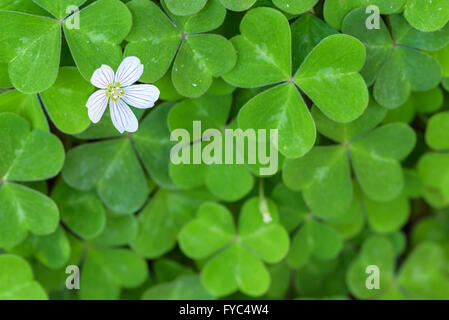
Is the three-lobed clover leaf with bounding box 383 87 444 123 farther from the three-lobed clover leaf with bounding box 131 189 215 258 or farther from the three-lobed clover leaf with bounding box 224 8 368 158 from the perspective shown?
the three-lobed clover leaf with bounding box 131 189 215 258

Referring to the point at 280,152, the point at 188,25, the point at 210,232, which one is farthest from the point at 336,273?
the point at 188,25

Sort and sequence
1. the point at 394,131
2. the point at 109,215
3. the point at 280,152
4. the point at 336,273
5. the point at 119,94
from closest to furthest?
1. the point at 119,94
2. the point at 280,152
3. the point at 394,131
4. the point at 109,215
5. the point at 336,273

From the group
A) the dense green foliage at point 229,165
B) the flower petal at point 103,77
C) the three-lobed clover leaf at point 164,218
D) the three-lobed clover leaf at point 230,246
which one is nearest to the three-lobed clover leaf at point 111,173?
the dense green foliage at point 229,165

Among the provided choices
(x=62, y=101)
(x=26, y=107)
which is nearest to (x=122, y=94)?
(x=62, y=101)

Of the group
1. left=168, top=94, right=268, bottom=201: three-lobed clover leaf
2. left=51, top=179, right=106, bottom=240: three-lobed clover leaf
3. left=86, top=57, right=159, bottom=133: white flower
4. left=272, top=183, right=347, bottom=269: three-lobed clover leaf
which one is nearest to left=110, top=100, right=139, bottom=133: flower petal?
left=86, top=57, right=159, bottom=133: white flower

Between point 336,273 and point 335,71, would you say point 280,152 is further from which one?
point 336,273

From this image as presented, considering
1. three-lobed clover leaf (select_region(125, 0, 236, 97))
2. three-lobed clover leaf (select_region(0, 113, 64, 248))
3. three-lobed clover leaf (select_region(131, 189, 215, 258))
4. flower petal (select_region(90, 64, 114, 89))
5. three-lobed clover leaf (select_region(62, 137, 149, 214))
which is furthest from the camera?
three-lobed clover leaf (select_region(131, 189, 215, 258))
